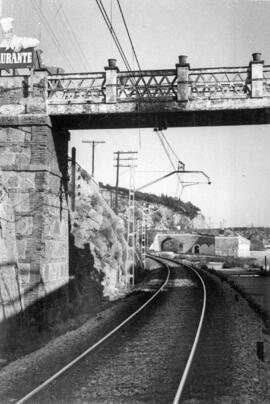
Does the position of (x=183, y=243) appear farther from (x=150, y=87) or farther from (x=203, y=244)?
(x=150, y=87)

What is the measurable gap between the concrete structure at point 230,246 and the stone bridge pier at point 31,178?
7034cm

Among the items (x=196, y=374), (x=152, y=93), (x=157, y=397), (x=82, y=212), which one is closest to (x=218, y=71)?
(x=152, y=93)

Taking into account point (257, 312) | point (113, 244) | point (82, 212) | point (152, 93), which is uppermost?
point (152, 93)

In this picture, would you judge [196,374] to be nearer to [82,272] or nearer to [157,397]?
[157,397]

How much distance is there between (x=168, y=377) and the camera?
8453 mm

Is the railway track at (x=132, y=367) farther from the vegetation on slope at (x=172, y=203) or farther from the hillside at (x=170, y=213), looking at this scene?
the vegetation on slope at (x=172, y=203)

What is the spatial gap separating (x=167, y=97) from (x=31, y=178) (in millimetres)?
4833

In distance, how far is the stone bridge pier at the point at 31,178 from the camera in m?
13.9

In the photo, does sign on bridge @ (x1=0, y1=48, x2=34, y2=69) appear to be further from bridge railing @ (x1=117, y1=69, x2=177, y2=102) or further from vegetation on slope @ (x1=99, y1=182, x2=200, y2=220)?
vegetation on slope @ (x1=99, y1=182, x2=200, y2=220)

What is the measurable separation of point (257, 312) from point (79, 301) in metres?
7.10

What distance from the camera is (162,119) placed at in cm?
1470

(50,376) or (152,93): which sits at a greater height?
(152,93)

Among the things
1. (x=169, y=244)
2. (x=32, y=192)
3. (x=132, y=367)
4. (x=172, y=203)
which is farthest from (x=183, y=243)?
(x=132, y=367)

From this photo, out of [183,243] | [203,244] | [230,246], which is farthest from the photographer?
[183,243]
